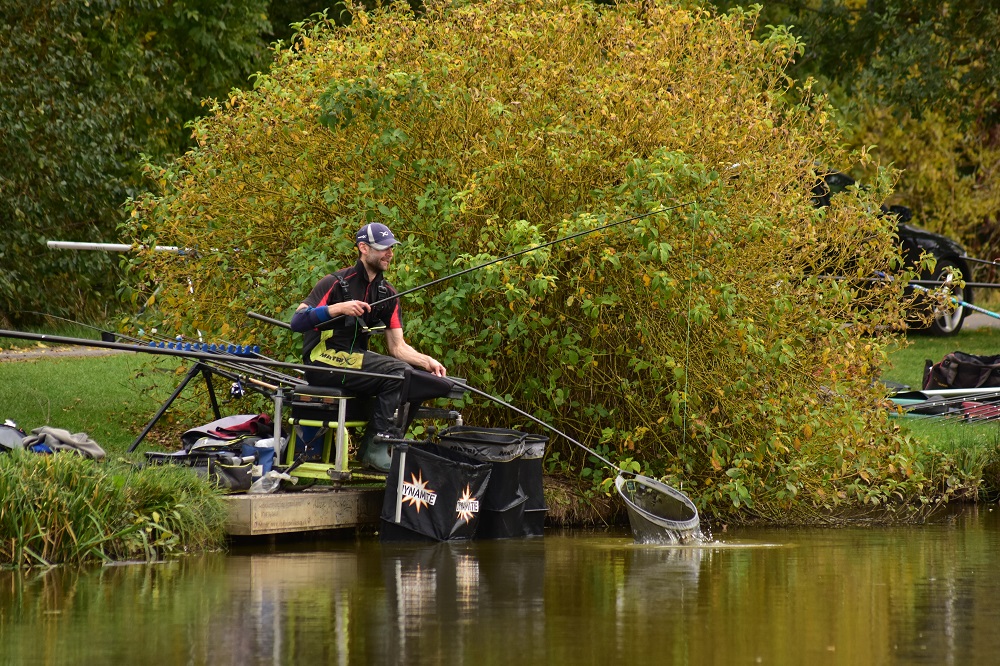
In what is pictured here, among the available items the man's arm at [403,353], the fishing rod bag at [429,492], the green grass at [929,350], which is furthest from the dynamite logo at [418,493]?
the green grass at [929,350]

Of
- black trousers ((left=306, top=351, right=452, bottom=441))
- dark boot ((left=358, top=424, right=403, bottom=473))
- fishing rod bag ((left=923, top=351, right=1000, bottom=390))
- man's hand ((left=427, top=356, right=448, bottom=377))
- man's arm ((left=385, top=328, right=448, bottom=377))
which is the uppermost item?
fishing rod bag ((left=923, top=351, right=1000, bottom=390))

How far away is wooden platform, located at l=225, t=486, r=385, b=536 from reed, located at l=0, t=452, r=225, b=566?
15 centimetres

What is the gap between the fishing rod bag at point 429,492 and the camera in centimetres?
1112

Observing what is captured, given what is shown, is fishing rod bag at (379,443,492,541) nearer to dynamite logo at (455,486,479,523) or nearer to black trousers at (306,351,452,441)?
dynamite logo at (455,486,479,523)

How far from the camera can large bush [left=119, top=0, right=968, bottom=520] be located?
12266 millimetres

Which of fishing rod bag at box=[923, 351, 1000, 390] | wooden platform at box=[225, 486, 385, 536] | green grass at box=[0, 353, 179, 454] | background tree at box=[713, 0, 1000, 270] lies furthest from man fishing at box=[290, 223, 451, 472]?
background tree at box=[713, 0, 1000, 270]

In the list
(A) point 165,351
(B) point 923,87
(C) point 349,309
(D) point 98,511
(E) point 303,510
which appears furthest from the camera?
(B) point 923,87

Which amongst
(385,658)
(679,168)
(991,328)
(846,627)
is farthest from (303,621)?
(991,328)

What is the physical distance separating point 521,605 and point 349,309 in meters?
3.08

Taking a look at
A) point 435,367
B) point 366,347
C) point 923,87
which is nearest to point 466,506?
point 435,367

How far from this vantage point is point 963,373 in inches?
723

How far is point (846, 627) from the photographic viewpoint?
7820 mm

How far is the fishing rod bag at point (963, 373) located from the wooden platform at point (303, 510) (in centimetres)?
880

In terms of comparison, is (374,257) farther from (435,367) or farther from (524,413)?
(524,413)
